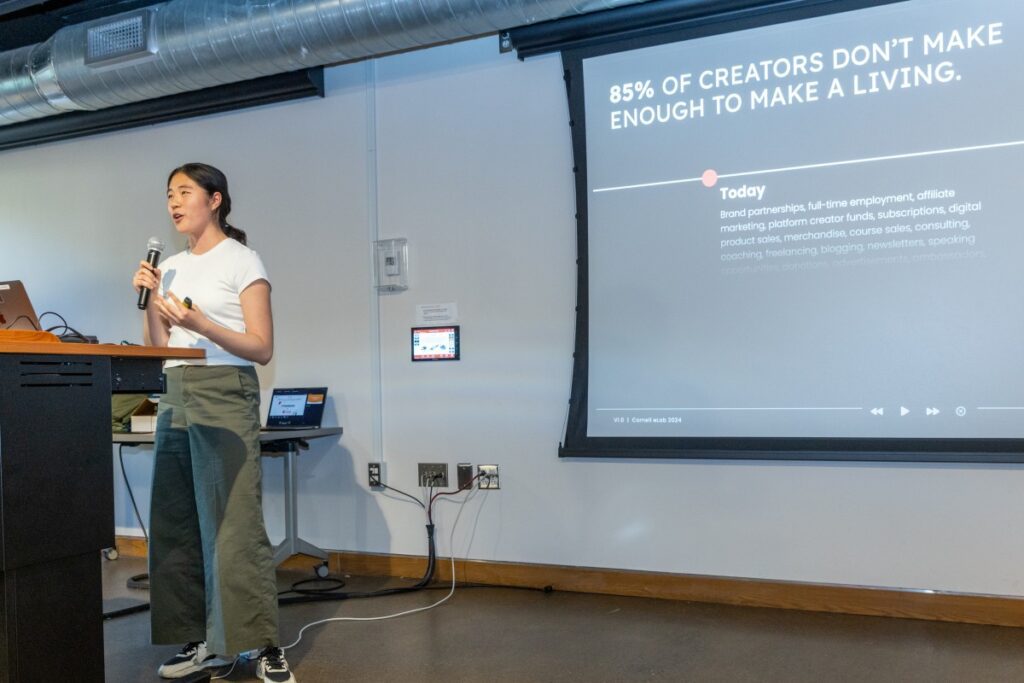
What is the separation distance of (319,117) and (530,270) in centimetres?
137

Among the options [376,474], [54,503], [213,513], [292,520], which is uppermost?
[54,503]

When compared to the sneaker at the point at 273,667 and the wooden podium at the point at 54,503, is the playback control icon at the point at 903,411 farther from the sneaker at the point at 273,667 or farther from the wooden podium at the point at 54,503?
the wooden podium at the point at 54,503

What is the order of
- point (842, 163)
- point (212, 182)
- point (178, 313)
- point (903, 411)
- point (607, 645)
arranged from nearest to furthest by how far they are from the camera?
point (178, 313) → point (212, 182) → point (607, 645) → point (903, 411) → point (842, 163)

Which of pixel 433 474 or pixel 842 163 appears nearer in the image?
pixel 842 163

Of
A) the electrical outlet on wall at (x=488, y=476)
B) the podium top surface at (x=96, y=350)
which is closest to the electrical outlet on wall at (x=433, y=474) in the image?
the electrical outlet on wall at (x=488, y=476)

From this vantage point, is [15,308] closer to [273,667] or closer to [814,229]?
[273,667]

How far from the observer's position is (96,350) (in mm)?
1802

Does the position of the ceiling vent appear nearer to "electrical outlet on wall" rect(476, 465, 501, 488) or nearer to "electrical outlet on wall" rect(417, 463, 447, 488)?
"electrical outlet on wall" rect(417, 463, 447, 488)

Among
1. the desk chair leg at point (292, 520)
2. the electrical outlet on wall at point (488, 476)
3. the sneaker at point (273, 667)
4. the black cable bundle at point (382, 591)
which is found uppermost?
the electrical outlet on wall at point (488, 476)

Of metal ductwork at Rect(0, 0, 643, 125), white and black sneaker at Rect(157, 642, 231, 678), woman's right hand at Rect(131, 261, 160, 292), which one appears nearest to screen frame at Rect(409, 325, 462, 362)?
metal ductwork at Rect(0, 0, 643, 125)

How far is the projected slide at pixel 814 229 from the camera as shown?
9.54 ft

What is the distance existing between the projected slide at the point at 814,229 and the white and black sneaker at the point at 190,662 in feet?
5.39

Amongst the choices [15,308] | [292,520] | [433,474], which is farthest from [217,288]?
[292,520]

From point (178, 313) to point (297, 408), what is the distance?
2007mm
